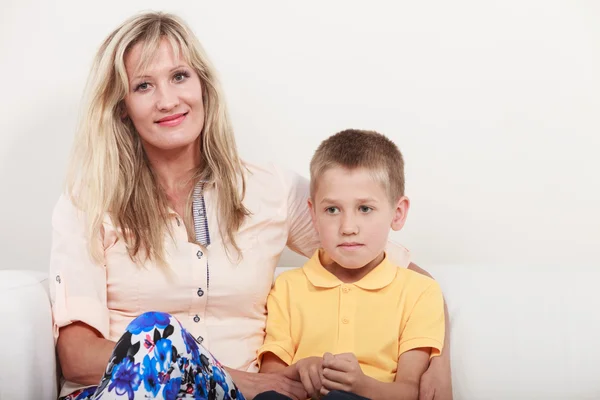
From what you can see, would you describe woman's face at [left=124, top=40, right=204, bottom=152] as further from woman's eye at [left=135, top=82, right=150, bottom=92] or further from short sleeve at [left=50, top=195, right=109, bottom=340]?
short sleeve at [left=50, top=195, right=109, bottom=340]

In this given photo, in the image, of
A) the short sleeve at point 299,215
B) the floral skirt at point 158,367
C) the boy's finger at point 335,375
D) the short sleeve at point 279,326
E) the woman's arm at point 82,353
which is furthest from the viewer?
the short sleeve at point 299,215

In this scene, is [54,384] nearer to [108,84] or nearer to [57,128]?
[108,84]

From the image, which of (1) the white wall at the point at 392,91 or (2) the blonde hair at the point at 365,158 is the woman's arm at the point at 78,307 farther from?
(1) the white wall at the point at 392,91

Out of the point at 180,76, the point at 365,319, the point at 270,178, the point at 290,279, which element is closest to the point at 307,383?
the point at 365,319

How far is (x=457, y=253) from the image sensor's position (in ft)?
8.77

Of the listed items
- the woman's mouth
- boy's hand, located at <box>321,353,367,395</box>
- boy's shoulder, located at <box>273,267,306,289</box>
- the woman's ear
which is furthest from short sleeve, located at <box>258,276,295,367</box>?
the woman's ear

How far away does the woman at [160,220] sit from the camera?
197cm

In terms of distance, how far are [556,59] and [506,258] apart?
61 cm

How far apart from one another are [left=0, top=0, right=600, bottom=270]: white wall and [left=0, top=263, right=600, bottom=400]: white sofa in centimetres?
50

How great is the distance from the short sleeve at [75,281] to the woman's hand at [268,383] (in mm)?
321

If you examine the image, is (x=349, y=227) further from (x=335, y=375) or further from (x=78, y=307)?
(x=78, y=307)

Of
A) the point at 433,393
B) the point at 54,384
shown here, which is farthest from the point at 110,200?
the point at 433,393

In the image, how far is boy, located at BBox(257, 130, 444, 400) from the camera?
1949 mm

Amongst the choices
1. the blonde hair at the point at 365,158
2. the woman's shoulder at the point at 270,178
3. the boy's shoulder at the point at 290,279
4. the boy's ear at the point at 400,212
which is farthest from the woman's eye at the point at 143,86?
the boy's ear at the point at 400,212
